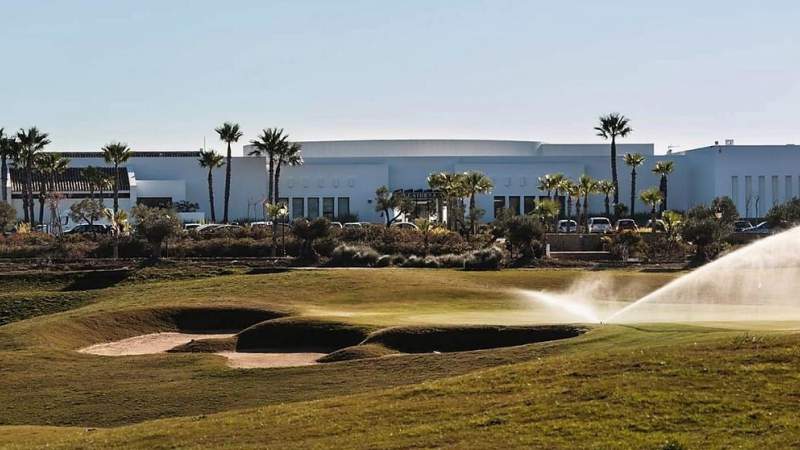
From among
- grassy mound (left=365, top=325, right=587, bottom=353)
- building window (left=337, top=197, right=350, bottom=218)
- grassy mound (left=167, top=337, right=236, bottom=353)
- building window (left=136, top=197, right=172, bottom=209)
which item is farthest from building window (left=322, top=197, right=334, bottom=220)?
grassy mound (left=365, top=325, right=587, bottom=353)

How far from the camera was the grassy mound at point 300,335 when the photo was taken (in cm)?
3422

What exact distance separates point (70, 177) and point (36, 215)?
5561mm

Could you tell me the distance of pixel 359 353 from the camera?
30031mm

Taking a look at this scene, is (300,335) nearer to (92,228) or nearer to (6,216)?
(92,228)

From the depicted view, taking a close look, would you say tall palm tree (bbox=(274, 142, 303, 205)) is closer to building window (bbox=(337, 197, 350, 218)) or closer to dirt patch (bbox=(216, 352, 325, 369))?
building window (bbox=(337, 197, 350, 218))

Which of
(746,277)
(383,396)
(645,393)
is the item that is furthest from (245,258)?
(645,393)

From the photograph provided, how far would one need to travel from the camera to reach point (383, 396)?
21.0 m

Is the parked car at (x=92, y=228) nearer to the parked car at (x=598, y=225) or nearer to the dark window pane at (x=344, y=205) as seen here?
the parked car at (x=598, y=225)

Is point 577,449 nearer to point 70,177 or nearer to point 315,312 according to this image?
point 315,312

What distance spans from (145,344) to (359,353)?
987 centimetres

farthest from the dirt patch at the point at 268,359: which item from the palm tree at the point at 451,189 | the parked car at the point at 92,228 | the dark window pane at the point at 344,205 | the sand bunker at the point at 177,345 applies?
the dark window pane at the point at 344,205

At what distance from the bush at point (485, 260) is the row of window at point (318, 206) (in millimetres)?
63167

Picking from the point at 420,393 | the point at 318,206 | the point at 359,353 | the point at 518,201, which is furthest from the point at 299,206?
the point at 420,393

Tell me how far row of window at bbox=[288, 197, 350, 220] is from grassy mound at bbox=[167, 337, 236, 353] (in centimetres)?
8642
